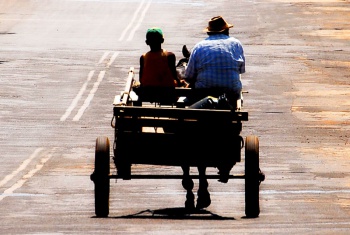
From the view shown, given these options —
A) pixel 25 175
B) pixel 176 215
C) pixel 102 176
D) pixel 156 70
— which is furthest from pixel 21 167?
pixel 102 176

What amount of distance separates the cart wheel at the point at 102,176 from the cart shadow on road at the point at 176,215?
15.2 inches

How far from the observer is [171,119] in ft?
51.0

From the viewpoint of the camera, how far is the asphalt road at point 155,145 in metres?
16.3

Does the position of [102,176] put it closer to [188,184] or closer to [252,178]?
[188,184]

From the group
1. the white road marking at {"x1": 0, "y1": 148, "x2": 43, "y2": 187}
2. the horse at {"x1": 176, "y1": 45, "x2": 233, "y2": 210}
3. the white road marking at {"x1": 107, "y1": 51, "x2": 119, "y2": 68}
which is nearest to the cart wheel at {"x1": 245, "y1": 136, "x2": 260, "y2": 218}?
the horse at {"x1": 176, "y1": 45, "x2": 233, "y2": 210}

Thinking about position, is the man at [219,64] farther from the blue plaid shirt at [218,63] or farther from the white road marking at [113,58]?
the white road marking at [113,58]

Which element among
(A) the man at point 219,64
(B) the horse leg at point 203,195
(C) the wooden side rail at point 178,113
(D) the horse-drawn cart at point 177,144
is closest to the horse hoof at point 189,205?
(B) the horse leg at point 203,195

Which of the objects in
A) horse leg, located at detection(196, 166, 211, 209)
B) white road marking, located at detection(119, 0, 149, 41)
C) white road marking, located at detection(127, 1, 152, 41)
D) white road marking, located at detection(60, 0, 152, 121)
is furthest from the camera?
white road marking, located at detection(119, 0, 149, 41)

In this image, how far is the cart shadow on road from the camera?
15.8 metres

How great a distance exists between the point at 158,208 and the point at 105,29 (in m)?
29.2

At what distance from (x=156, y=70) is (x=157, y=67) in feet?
0.15

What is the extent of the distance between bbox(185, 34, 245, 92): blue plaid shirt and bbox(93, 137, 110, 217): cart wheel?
5.86ft

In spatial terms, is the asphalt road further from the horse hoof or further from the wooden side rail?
the wooden side rail

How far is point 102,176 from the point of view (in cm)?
1523
